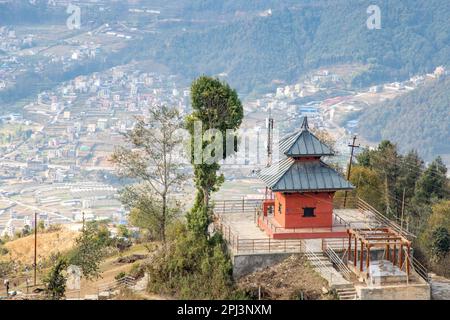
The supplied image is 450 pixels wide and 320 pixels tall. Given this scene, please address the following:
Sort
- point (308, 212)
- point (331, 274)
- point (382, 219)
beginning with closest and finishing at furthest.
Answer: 1. point (331, 274)
2. point (308, 212)
3. point (382, 219)

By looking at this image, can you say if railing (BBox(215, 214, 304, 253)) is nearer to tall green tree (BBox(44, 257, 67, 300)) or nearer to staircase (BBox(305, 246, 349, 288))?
staircase (BBox(305, 246, 349, 288))

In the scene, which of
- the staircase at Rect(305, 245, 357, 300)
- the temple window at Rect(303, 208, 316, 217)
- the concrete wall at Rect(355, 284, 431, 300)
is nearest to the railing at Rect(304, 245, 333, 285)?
the staircase at Rect(305, 245, 357, 300)

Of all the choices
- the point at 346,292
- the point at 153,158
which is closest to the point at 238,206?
the point at 153,158

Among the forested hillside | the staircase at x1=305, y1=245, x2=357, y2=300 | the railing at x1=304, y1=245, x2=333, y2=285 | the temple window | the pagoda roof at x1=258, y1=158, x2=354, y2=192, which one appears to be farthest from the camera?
the forested hillside

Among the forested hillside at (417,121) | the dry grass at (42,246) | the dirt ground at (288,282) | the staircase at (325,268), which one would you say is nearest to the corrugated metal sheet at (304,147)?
the staircase at (325,268)

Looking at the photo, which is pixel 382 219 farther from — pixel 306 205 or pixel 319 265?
pixel 319 265

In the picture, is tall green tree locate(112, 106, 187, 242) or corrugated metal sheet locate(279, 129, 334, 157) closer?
corrugated metal sheet locate(279, 129, 334, 157)

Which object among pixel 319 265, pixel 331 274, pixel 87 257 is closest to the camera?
pixel 331 274

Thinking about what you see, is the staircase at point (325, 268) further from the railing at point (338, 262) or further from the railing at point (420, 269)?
the railing at point (420, 269)
